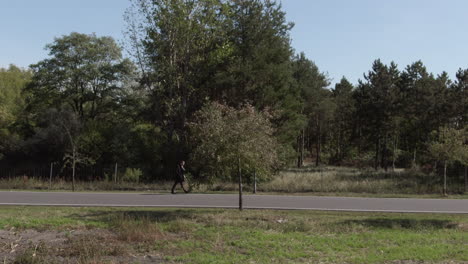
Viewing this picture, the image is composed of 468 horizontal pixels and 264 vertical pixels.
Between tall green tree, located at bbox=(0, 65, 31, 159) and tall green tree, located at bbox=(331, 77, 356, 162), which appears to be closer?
tall green tree, located at bbox=(0, 65, 31, 159)

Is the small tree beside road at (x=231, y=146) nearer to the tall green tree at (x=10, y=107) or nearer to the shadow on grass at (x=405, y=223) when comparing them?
the shadow on grass at (x=405, y=223)

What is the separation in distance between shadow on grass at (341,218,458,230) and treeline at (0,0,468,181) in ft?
10.8

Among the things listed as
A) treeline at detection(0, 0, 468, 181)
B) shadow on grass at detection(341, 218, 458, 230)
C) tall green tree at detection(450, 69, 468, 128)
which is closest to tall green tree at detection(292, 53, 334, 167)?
treeline at detection(0, 0, 468, 181)

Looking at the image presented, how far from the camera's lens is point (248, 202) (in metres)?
17.4

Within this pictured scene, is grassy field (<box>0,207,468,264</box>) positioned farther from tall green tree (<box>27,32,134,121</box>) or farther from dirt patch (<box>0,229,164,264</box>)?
tall green tree (<box>27,32,134,121</box>)

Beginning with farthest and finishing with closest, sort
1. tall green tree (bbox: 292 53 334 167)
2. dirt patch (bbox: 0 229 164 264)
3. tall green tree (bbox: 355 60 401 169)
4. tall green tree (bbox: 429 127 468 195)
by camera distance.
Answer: tall green tree (bbox: 292 53 334 167) → tall green tree (bbox: 355 60 401 169) → tall green tree (bbox: 429 127 468 195) → dirt patch (bbox: 0 229 164 264)

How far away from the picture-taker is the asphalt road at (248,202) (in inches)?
632

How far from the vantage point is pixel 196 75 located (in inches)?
1169

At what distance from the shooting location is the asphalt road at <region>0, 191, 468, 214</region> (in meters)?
16.1

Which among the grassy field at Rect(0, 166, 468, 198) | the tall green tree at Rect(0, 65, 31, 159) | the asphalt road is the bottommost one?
the asphalt road

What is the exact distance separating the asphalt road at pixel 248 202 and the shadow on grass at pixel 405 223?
2481mm

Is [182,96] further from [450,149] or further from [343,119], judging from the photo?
[343,119]

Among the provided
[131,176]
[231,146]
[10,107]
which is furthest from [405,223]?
[10,107]

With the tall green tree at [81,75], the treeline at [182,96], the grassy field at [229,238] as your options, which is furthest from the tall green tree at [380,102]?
the grassy field at [229,238]
